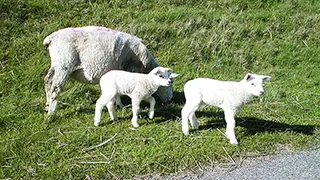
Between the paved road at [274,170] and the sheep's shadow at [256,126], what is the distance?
71cm

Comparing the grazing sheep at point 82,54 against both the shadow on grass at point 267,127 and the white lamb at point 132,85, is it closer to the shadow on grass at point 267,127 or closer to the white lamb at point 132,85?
the white lamb at point 132,85

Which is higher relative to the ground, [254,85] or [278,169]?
[254,85]

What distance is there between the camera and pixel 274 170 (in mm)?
5594

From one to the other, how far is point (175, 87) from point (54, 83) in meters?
2.58

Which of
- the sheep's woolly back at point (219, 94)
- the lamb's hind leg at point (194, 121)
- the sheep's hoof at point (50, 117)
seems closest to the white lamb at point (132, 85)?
the sheep's woolly back at point (219, 94)

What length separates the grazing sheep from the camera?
6.59 meters

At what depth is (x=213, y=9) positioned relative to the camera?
11.6 metres

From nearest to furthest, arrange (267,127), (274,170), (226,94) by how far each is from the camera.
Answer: (274,170), (226,94), (267,127)

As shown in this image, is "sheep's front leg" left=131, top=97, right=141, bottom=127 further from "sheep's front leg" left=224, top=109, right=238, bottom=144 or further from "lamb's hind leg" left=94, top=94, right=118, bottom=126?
"sheep's front leg" left=224, top=109, right=238, bottom=144

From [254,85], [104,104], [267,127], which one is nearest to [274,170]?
[254,85]

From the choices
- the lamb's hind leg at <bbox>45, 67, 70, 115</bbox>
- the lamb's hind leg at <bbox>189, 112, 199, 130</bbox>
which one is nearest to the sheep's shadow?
the lamb's hind leg at <bbox>189, 112, 199, 130</bbox>

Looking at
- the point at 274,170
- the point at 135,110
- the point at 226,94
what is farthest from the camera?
the point at 135,110

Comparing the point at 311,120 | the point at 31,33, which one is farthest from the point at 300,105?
the point at 31,33

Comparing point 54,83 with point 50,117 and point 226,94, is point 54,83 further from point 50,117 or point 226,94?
point 226,94
